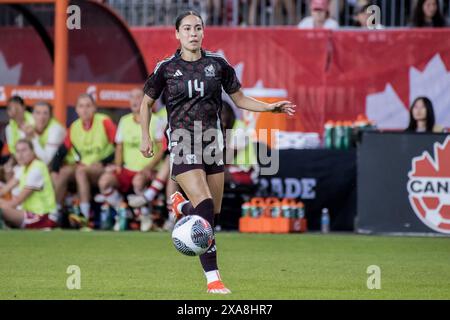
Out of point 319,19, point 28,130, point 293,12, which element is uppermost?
point 293,12

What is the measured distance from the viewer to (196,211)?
1080cm

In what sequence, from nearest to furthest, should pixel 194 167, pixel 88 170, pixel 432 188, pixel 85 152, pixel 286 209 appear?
pixel 194 167
pixel 432 188
pixel 286 209
pixel 88 170
pixel 85 152

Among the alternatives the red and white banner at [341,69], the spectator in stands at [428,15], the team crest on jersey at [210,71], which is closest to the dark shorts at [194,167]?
the team crest on jersey at [210,71]

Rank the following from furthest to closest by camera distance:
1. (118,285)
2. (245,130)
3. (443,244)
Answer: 1. (245,130)
2. (443,244)
3. (118,285)

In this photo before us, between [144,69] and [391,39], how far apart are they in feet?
13.7

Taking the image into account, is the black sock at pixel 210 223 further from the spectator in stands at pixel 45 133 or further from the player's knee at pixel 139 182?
the spectator in stands at pixel 45 133

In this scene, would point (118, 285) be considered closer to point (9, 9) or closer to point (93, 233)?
point (93, 233)

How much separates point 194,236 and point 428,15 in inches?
473

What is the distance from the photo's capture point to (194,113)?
1100cm

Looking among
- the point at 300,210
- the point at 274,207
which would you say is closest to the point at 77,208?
the point at 274,207

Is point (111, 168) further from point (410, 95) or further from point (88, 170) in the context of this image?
point (410, 95)

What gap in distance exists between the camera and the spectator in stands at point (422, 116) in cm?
1825

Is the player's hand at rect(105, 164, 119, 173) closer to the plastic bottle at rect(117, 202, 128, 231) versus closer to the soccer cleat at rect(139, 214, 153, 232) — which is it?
the plastic bottle at rect(117, 202, 128, 231)

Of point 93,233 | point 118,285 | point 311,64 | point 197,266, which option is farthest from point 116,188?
point 118,285
